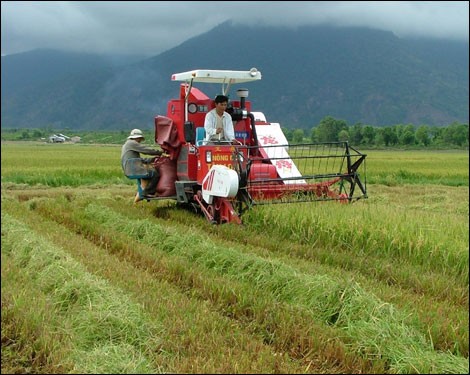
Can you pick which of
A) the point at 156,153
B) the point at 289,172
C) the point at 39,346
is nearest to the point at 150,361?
the point at 39,346

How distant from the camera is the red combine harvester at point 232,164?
27.5ft

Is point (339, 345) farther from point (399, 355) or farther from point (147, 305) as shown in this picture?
point (147, 305)

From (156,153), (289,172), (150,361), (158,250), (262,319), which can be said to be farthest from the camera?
(156,153)

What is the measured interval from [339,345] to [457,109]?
540ft

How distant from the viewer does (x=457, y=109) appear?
155 meters

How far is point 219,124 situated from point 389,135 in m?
37.5

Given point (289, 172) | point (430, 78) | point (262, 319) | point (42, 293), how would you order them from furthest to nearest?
point (430, 78), point (289, 172), point (42, 293), point (262, 319)

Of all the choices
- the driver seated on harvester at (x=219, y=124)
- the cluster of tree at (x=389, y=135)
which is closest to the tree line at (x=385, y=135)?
the cluster of tree at (x=389, y=135)

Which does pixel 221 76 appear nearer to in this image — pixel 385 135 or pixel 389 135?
pixel 385 135

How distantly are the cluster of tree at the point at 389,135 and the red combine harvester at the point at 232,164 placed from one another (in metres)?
17.0

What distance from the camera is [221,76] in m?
9.58

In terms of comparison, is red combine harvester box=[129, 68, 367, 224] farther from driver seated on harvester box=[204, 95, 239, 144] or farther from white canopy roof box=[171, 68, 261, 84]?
driver seated on harvester box=[204, 95, 239, 144]

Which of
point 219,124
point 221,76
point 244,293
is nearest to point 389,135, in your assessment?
point 221,76

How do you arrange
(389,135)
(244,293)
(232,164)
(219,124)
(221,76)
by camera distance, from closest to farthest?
(244,293) → (232,164) → (219,124) → (221,76) → (389,135)
